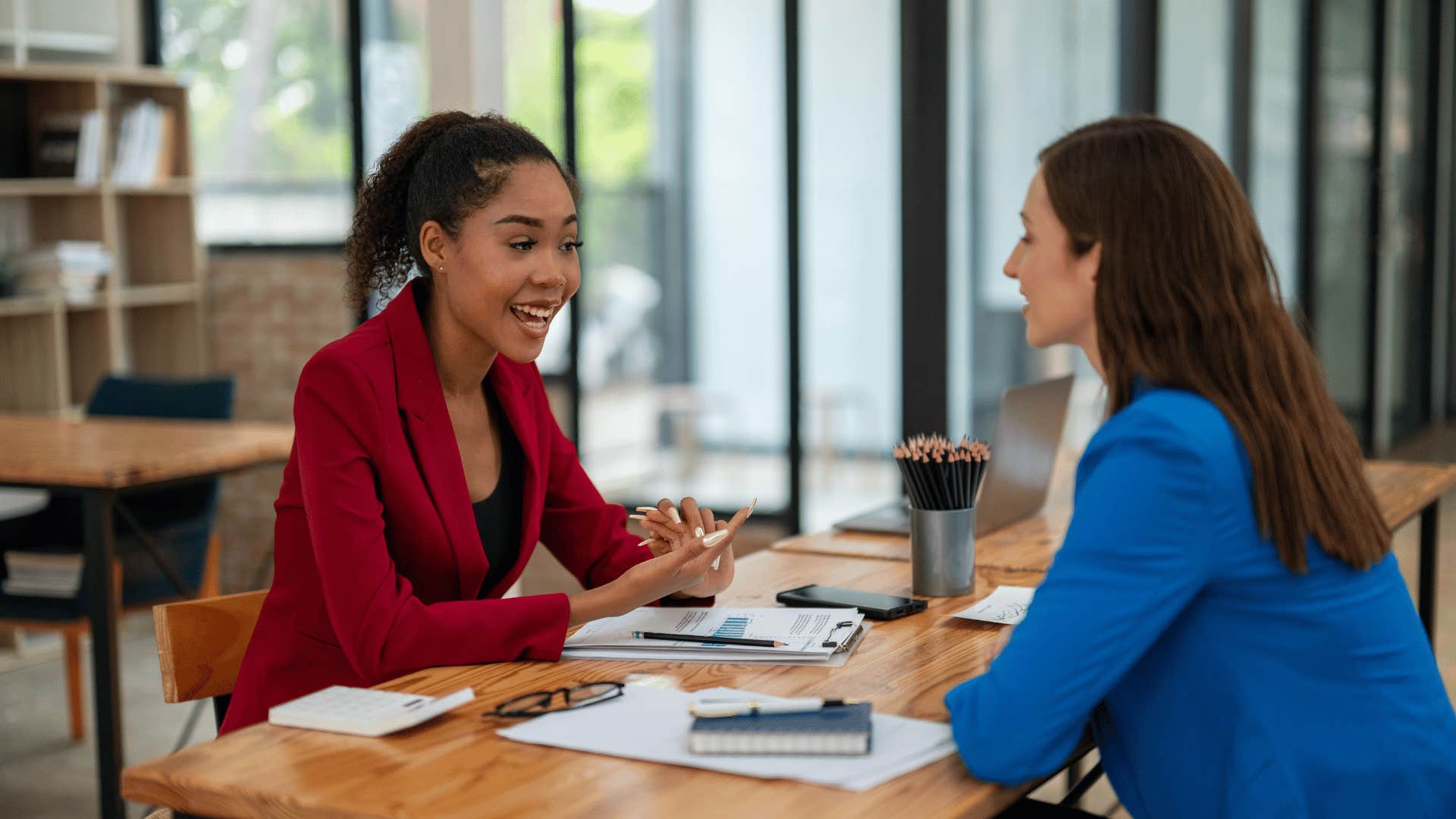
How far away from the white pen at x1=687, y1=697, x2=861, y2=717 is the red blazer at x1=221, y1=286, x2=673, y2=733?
1.19 ft

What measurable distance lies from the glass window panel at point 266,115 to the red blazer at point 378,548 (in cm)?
368

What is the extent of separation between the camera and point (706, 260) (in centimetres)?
481

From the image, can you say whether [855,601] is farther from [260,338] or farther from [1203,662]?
[260,338]

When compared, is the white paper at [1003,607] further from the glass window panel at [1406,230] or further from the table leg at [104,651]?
the glass window panel at [1406,230]

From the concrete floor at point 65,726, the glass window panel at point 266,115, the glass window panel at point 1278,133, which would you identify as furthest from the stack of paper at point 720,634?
the glass window panel at point 1278,133

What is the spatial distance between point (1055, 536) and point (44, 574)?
7.98 ft

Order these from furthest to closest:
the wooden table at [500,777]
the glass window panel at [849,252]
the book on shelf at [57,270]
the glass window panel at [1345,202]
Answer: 1. the glass window panel at [1345,202]
2. the book on shelf at [57,270]
3. the glass window panel at [849,252]
4. the wooden table at [500,777]

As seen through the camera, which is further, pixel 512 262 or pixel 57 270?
pixel 57 270

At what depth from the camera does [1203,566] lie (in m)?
1.34

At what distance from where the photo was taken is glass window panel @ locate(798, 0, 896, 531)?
4531mm

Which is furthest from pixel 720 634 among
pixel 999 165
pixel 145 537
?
pixel 999 165

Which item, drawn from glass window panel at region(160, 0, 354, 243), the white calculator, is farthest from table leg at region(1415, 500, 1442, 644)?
glass window panel at region(160, 0, 354, 243)

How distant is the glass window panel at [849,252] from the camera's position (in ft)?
14.9

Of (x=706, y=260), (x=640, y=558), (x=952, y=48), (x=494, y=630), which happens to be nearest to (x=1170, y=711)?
(x=494, y=630)
